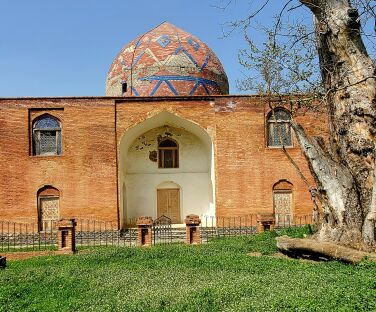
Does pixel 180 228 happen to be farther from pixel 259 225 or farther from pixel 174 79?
pixel 174 79

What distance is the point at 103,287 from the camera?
5.99 metres

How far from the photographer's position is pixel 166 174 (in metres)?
16.5

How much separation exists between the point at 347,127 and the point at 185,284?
153 inches

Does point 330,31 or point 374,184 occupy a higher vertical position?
point 330,31

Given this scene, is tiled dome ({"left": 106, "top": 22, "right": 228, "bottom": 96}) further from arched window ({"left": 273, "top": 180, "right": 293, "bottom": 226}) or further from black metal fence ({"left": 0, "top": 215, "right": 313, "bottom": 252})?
black metal fence ({"left": 0, "top": 215, "right": 313, "bottom": 252})

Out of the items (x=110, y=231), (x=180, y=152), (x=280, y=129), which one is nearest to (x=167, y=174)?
(x=180, y=152)

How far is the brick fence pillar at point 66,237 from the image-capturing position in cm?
1059

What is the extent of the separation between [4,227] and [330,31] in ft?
38.1

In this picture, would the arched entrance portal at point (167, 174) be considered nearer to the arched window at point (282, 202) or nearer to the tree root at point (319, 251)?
the arched window at point (282, 202)

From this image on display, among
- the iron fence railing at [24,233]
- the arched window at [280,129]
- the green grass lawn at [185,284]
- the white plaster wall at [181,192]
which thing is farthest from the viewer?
the white plaster wall at [181,192]

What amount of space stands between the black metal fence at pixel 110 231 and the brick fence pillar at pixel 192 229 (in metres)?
1.19

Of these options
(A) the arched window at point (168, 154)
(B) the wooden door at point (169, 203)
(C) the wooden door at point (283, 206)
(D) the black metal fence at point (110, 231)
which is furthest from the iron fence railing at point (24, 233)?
(C) the wooden door at point (283, 206)

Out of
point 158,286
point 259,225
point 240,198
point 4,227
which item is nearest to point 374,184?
point 158,286

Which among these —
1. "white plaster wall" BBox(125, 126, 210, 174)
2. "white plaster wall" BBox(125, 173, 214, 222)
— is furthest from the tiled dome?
"white plaster wall" BBox(125, 173, 214, 222)
